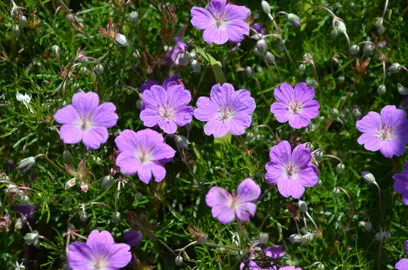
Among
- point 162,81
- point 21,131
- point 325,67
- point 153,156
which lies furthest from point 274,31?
point 21,131

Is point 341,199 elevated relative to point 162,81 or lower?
lower

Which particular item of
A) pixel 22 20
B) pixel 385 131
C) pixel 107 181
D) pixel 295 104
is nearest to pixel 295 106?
pixel 295 104

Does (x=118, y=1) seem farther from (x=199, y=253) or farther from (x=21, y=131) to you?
(x=199, y=253)

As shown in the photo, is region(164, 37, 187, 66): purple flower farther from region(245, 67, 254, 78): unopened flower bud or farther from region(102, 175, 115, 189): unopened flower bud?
region(102, 175, 115, 189): unopened flower bud

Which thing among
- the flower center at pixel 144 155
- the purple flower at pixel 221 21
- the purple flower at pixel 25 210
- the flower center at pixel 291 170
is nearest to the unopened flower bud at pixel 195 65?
the purple flower at pixel 221 21

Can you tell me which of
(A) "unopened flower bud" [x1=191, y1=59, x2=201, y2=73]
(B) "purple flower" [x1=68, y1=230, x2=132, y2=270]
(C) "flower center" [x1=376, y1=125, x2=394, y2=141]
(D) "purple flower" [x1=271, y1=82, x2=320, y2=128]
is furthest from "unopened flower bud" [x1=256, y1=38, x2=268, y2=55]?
(B) "purple flower" [x1=68, y1=230, x2=132, y2=270]

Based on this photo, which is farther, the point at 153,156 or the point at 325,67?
the point at 325,67

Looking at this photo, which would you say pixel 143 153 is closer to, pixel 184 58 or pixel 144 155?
pixel 144 155

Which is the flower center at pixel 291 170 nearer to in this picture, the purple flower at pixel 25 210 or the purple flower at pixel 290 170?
the purple flower at pixel 290 170
